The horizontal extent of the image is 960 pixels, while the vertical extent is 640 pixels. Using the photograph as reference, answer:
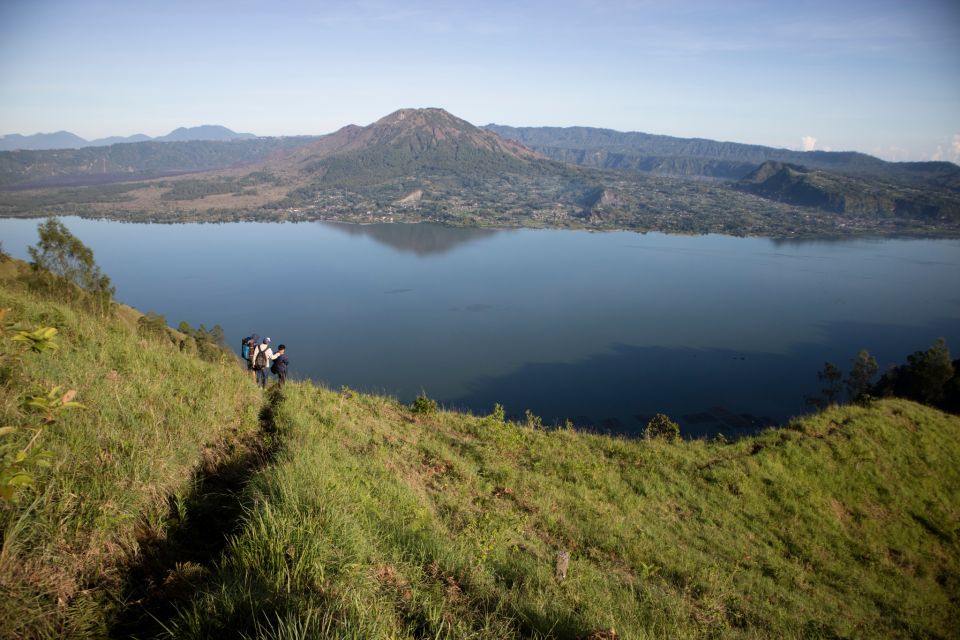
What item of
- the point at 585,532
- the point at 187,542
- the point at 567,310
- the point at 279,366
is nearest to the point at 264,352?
the point at 279,366

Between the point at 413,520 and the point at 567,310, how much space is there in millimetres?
68782

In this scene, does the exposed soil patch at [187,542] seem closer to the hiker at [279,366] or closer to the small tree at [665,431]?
the hiker at [279,366]

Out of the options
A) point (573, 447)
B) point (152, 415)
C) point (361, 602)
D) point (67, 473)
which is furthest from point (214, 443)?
point (573, 447)

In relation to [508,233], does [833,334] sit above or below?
below

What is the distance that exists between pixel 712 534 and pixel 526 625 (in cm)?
571

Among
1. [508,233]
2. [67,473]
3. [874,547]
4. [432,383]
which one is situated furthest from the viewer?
[508,233]

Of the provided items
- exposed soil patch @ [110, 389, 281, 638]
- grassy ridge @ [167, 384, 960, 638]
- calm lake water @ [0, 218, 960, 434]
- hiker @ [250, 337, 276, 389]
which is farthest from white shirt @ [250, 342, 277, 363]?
calm lake water @ [0, 218, 960, 434]

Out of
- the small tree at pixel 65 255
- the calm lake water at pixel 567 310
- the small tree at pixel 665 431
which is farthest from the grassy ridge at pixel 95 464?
the small tree at pixel 65 255

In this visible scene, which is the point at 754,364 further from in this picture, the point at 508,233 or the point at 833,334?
the point at 508,233

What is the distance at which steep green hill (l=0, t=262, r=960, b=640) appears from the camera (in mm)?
2537

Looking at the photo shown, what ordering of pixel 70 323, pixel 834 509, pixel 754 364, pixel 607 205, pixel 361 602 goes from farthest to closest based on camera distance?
pixel 607 205, pixel 754 364, pixel 834 509, pixel 70 323, pixel 361 602

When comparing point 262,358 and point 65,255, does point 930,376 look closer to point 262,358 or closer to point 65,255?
point 262,358

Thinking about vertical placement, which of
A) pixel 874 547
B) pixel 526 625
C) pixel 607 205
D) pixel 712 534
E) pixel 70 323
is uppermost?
pixel 607 205

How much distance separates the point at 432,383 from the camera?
157ft
